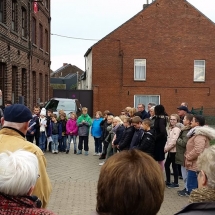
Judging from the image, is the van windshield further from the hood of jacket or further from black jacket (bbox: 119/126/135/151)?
the hood of jacket

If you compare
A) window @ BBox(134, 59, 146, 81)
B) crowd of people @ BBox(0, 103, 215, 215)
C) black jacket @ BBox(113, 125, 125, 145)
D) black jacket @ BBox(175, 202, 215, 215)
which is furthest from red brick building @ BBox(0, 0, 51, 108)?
black jacket @ BBox(175, 202, 215, 215)

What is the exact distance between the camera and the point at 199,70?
31.4 m

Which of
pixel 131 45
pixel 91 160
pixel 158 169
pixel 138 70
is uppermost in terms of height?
pixel 131 45

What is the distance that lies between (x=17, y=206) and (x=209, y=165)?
1.37m

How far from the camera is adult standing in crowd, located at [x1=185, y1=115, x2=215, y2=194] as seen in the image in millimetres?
6762

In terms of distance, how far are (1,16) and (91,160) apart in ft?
28.0

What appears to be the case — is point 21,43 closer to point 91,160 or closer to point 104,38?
point 91,160

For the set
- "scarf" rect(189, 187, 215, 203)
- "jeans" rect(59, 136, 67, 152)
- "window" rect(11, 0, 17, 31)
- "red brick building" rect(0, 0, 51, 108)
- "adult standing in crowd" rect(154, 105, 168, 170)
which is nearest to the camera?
"scarf" rect(189, 187, 215, 203)

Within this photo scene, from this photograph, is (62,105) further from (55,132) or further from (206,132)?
(206,132)

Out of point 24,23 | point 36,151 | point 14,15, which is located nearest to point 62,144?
point 14,15

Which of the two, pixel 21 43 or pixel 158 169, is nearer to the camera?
pixel 158 169

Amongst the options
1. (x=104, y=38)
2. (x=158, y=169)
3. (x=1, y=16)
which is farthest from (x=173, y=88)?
(x=158, y=169)

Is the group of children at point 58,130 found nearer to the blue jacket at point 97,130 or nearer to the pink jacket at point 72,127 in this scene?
the pink jacket at point 72,127

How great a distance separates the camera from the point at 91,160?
12320 mm
